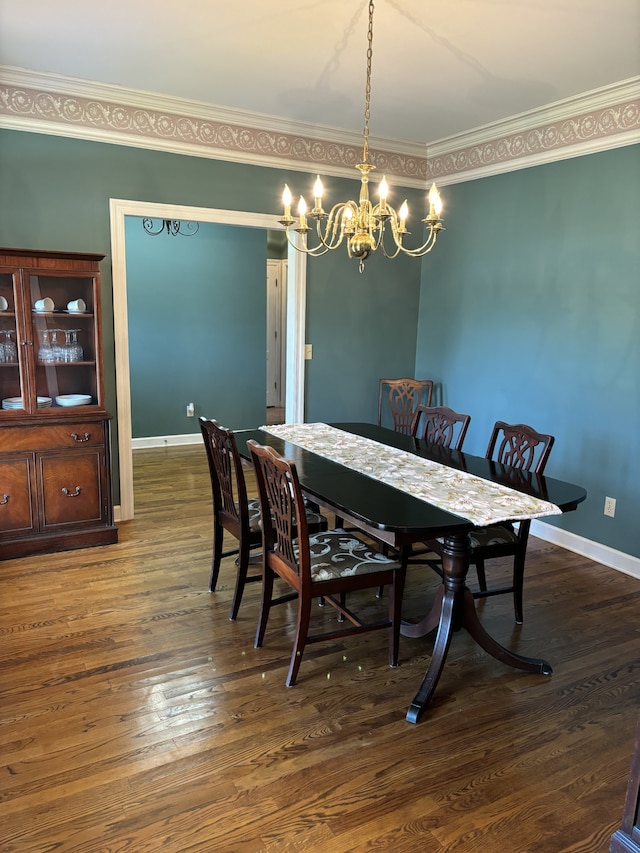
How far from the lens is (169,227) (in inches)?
241

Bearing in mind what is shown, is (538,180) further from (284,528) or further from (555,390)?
(284,528)

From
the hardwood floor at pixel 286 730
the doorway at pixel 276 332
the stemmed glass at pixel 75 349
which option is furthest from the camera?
the doorway at pixel 276 332

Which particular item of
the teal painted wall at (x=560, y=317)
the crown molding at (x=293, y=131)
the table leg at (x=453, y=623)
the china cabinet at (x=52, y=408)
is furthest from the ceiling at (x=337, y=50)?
the table leg at (x=453, y=623)

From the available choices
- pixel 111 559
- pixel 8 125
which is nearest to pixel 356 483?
pixel 111 559

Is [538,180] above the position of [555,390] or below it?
above

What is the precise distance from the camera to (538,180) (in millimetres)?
3957

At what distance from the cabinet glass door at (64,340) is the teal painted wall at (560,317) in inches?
109

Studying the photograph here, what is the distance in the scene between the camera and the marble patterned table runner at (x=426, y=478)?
2189 mm

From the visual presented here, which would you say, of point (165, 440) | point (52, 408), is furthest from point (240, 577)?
point (165, 440)

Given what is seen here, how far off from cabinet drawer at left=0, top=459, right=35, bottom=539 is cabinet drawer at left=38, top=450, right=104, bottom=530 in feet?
0.28

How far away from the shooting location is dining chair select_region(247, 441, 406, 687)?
222cm

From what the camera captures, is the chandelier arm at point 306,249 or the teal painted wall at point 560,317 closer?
the chandelier arm at point 306,249

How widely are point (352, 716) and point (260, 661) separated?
1.64 ft

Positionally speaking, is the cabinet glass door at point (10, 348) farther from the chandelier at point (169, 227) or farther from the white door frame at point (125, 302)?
the chandelier at point (169, 227)
